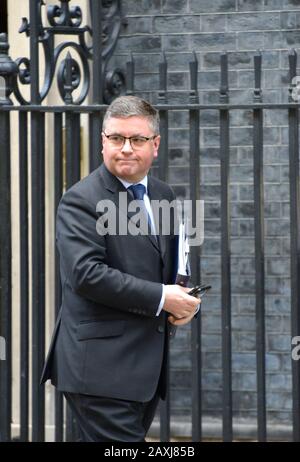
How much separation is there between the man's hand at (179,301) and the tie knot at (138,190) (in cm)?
41

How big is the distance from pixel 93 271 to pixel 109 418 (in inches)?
23.9

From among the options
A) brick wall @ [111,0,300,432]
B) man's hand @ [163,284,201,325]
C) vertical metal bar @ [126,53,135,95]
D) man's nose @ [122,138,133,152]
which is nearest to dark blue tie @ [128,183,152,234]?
man's nose @ [122,138,133,152]

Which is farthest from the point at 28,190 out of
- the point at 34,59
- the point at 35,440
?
the point at 35,440

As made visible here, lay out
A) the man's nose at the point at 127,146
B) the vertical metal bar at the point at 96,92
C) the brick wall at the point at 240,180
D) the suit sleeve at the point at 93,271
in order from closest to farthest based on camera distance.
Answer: the suit sleeve at the point at 93,271
the man's nose at the point at 127,146
the vertical metal bar at the point at 96,92
the brick wall at the point at 240,180

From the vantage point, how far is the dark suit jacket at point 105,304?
4727 millimetres

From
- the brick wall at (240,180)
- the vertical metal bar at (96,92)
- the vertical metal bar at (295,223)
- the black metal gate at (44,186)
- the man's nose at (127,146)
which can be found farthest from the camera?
the brick wall at (240,180)

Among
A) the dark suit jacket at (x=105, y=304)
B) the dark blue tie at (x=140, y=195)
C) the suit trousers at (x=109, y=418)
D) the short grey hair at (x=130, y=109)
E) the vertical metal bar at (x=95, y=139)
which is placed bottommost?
the suit trousers at (x=109, y=418)

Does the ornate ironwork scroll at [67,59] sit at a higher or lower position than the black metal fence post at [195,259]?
higher

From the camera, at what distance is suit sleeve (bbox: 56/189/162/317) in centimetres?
470

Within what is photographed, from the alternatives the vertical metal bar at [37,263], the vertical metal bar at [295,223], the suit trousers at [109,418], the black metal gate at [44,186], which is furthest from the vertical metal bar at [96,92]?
the suit trousers at [109,418]

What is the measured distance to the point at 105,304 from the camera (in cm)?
A: 475

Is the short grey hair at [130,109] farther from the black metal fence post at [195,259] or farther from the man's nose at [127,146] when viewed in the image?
the black metal fence post at [195,259]

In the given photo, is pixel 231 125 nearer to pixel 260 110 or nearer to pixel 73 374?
pixel 260 110

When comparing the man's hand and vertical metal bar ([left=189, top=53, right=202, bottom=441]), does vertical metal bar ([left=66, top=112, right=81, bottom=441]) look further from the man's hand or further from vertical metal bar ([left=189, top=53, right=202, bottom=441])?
the man's hand
